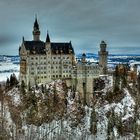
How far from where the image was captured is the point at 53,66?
136 metres

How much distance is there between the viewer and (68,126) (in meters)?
119

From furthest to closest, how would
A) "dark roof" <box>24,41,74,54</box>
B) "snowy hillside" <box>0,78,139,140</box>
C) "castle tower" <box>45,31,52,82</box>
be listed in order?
"castle tower" <box>45,31,52,82</box>
"dark roof" <box>24,41,74,54</box>
"snowy hillside" <box>0,78,139,140</box>

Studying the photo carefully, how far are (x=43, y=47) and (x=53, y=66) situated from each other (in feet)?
26.1

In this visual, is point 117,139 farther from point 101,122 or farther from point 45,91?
point 45,91

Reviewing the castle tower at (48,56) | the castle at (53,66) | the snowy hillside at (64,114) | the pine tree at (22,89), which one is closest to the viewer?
the snowy hillside at (64,114)

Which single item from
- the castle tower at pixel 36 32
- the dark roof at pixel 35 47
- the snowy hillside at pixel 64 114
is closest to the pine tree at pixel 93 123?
the snowy hillside at pixel 64 114

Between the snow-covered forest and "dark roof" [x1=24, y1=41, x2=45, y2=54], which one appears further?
"dark roof" [x1=24, y1=41, x2=45, y2=54]

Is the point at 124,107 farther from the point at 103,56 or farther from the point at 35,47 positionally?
the point at 35,47

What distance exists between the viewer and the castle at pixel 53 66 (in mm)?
131875

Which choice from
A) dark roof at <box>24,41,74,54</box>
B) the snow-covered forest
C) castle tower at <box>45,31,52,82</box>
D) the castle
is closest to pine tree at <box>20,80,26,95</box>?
the snow-covered forest

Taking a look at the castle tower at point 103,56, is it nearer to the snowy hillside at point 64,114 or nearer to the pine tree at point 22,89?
the snowy hillside at point 64,114

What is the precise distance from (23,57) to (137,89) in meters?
44.4

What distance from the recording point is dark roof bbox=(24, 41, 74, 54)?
439 feet

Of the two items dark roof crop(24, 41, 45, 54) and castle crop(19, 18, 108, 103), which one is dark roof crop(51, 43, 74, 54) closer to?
castle crop(19, 18, 108, 103)
